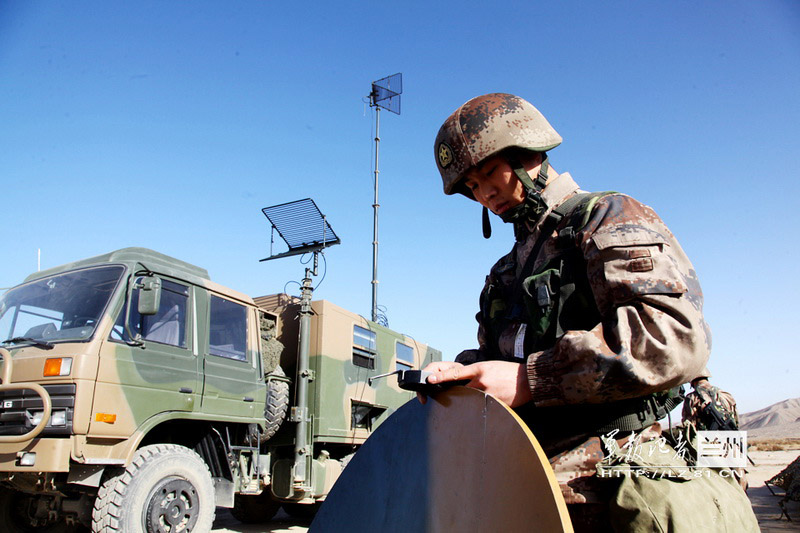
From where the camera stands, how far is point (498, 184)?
1850 mm

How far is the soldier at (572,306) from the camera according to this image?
1.29m

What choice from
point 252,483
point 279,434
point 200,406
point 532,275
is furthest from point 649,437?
point 279,434

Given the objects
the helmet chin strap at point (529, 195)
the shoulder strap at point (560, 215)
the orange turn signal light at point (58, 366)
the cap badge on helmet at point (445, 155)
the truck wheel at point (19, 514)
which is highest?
the cap badge on helmet at point (445, 155)

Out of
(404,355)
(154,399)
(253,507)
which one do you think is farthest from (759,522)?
(154,399)

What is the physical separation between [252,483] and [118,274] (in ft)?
8.59

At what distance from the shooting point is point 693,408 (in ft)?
6.89

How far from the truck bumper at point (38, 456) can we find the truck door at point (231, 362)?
1391mm

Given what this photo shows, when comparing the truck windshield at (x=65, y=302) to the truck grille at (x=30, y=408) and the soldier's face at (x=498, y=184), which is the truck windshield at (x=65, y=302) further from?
the soldier's face at (x=498, y=184)

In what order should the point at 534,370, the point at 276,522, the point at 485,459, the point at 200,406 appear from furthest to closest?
1. the point at 276,522
2. the point at 200,406
3. the point at 534,370
4. the point at 485,459

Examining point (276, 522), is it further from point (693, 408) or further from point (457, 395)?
point (457, 395)

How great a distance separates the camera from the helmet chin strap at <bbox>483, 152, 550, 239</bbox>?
5.81ft

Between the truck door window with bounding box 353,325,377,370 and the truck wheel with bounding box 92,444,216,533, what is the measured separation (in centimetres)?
312

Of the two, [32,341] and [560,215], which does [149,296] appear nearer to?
[32,341]

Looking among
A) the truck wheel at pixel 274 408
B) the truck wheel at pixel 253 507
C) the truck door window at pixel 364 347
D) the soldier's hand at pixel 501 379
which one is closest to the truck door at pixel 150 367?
the truck wheel at pixel 274 408
